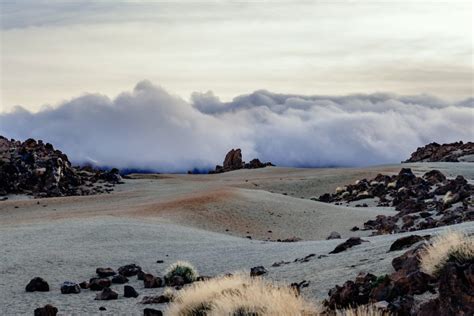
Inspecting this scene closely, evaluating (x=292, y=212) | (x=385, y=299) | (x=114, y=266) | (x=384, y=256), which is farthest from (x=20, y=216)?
(x=385, y=299)

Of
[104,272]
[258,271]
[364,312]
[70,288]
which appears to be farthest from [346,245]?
[364,312]

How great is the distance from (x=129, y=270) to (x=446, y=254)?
11591 millimetres

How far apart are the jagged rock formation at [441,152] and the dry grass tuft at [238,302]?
74825 millimetres

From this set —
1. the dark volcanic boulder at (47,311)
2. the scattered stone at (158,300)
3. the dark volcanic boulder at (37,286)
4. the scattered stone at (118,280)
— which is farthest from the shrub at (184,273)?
the dark volcanic boulder at (47,311)

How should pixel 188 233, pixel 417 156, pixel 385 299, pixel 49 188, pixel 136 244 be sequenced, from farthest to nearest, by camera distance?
pixel 417 156 < pixel 49 188 < pixel 188 233 < pixel 136 244 < pixel 385 299

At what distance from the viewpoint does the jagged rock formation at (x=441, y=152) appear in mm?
87806

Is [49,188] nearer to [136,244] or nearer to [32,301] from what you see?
[136,244]

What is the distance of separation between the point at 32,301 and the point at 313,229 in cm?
1928

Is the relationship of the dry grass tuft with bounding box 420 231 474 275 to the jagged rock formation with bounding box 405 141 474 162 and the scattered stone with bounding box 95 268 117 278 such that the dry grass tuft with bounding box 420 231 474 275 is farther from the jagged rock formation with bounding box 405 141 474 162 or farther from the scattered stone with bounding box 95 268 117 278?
the jagged rock formation with bounding box 405 141 474 162

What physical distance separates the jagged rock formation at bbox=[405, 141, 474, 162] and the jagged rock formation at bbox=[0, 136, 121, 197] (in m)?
44.8

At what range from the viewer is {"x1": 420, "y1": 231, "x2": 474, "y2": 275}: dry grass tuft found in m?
10.4

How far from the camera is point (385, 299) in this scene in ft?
35.1

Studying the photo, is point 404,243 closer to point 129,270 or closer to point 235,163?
point 129,270

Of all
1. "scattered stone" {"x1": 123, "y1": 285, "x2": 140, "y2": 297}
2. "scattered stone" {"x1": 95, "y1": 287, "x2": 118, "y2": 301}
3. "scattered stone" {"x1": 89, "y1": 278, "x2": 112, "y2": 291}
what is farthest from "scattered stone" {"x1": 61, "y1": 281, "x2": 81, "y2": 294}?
"scattered stone" {"x1": 123, "y1": 285, "x2": 140, "y2": 297}
